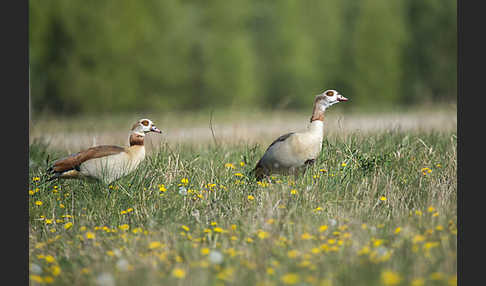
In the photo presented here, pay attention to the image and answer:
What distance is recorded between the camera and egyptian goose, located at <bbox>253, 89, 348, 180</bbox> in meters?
5.38

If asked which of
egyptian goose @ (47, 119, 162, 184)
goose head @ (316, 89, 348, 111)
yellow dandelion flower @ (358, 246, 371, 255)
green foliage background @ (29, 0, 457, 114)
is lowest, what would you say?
yellow dandelion flower @ (358, 246, 371, 255)

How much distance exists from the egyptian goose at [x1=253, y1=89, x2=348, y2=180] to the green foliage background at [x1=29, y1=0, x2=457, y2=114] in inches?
507

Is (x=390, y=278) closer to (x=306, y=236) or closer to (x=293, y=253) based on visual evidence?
(x=293, y=253)

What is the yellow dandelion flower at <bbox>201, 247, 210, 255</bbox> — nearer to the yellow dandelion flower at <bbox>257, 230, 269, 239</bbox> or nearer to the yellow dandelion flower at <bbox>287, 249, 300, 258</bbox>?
the yellow dandelion flower at <bbox>257, 230, 269, 239</bbox>

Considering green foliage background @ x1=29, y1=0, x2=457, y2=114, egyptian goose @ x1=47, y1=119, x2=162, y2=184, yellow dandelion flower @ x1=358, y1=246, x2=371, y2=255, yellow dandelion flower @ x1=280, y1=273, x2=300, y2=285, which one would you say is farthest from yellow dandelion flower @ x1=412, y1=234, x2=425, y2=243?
green foliage background @ x1=29, y1=0, x2=457, y2=114

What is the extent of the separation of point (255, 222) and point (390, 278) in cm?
163

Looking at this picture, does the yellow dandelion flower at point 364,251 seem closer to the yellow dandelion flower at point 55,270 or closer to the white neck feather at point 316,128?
the white neck feather at point 316,128

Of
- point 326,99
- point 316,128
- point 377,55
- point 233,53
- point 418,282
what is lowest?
point 418,282

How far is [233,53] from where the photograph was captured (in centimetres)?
2327

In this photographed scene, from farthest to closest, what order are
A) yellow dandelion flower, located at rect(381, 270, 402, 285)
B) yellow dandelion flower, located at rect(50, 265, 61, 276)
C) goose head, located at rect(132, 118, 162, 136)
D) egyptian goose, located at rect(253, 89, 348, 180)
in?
1. goose head, located at rect(132, 118, 162, 136)
2. egyptian goose, located at rect(253, 89, 348, 180)
3. yellow dandelion flower, located at rect(50, 265, 61, 276)
4. yellow dandelion flower, located at rect(381, 270, 402, 285)

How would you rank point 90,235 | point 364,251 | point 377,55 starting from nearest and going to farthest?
point 364,251
point 90,235
point 377,55

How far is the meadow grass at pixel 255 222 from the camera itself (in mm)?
3576

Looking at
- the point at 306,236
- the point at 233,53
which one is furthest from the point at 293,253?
the point at 233,53

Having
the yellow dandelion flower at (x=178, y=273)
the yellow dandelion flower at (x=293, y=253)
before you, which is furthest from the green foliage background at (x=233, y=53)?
the yellow dandelion flower at (x=178, y=273)
